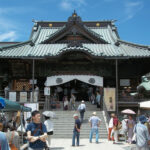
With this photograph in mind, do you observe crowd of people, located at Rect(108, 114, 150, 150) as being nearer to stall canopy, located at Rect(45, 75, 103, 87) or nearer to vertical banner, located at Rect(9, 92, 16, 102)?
stall canopy, located at Rect(45, 75, 103, 87)

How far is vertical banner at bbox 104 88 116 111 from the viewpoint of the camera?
18.2 m

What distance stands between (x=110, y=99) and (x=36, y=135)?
13.6m

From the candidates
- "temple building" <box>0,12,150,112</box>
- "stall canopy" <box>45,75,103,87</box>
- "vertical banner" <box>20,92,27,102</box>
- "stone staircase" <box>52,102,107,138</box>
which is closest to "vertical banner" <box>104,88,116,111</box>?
"temple building" <box>0,12,150,112</box>

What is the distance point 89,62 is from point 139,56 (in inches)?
169

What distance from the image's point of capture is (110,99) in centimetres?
1831

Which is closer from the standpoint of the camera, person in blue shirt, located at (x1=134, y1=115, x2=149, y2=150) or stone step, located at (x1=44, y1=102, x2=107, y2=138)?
person in blue shirt, located at (x1=134, y1=115, x2=149, y2=150)

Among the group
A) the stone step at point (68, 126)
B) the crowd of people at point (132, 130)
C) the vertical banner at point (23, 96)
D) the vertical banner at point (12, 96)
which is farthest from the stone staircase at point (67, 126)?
the vertical banner at point (12, 96)

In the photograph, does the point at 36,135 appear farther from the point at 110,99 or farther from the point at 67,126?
the point at 110,99

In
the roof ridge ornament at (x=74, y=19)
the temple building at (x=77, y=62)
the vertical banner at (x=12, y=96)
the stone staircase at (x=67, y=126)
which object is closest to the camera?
the stone staircase at (x=67, y=126)

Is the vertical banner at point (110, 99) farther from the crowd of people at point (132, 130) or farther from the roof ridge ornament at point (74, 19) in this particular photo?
the roof ridge ornament at point (74, 19)

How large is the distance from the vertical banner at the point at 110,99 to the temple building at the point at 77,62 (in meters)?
0.52

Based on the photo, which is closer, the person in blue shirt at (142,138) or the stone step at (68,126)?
the person in blue shirt at (142,138)

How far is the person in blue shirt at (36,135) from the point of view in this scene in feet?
16.6

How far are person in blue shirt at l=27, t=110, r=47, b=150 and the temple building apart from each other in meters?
13.9
